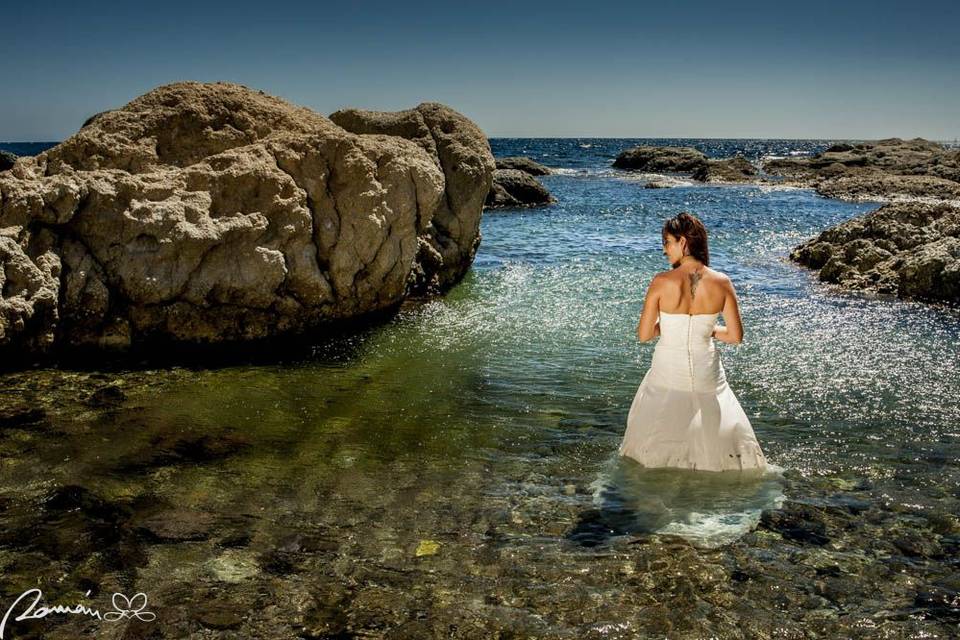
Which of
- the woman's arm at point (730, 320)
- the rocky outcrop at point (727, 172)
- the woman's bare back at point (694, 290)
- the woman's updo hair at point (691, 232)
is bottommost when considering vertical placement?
the woman's arm at point (730, 320)

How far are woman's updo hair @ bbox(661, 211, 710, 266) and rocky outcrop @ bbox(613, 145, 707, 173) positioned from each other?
59035 mm

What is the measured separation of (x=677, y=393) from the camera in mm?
6211

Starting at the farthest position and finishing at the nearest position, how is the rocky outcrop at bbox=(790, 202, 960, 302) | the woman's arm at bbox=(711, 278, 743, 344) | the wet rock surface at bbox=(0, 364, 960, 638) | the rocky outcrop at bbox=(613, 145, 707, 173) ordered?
the rocky outcrop at bbox=(613, 145, 707, 173) < the rocky outcrop at bbox=(790, 202, 960, 302) < the woman's arm at bbox=(711, 278, 743, 344) < the wet rock surface at bbox=(0, 364, 960, 638)

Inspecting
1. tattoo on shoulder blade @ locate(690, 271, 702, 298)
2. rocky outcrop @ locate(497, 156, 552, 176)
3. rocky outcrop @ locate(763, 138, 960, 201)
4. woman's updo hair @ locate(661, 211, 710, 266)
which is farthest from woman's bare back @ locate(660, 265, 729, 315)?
rocky outcrop @ locate(497, 156, 552, 176)

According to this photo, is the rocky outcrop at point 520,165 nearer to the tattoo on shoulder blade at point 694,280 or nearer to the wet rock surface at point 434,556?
the tattoo on shoulder blade at point 694,280

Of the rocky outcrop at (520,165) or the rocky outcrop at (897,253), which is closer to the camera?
the rocky outcrop at (897,253)

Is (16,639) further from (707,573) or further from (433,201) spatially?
(433,201)

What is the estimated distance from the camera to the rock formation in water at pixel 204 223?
9180mm

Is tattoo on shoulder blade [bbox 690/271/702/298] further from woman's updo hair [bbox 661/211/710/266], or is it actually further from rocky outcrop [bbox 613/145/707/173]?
rocky outcrop [bbox 613/145/707/173]

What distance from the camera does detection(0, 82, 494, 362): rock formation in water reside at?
9180mm

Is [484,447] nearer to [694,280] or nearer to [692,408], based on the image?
[692,408]

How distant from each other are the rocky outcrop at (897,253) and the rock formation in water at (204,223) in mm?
9616

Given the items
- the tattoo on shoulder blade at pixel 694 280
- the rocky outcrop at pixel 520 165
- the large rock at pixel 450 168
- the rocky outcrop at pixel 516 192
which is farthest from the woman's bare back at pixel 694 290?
the rocky outcrop at pixel 520 165

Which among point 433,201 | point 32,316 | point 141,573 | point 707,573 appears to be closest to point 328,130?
point 433,201
